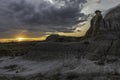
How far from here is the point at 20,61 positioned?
7262cm

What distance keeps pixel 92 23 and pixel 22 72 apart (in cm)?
2481

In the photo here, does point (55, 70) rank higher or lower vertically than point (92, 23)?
lower

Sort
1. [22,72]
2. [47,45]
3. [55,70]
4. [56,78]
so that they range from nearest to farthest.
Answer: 1. [56,78]
2. [55,70]
3. [22,72]
4. [47,45]

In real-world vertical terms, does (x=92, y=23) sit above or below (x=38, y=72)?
above

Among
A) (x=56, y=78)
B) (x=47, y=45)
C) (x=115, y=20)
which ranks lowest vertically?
(x=56, y=78)

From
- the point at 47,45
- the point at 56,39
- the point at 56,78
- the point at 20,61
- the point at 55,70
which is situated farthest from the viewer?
the point at 56,39

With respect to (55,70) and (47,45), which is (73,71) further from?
(47,45)

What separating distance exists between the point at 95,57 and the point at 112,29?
8.91m

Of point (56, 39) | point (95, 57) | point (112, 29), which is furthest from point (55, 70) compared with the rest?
point (56, 39)

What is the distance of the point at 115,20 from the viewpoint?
65.7 m

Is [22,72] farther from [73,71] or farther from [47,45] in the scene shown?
[73,71]

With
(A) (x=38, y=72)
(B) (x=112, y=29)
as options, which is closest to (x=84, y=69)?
(A) (x=38, y=72)

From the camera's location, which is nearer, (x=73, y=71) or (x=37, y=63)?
(x=73, y=71)

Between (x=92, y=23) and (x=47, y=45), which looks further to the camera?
(x=92, y=23)
